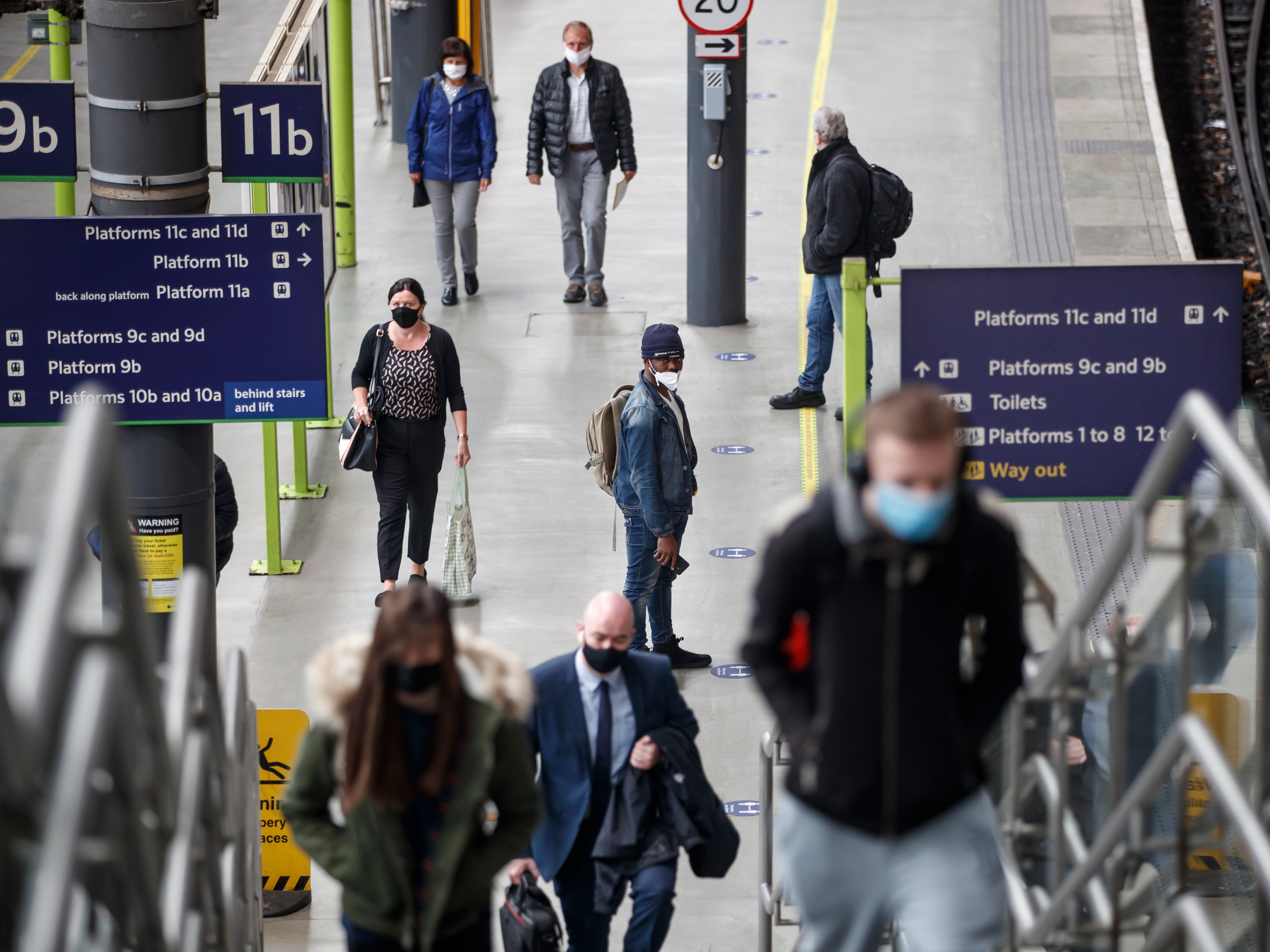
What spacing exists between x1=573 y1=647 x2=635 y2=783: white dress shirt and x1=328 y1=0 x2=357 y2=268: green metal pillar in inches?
393

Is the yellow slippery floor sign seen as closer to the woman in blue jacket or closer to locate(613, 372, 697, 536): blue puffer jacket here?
locate(613, 372, 697, 536): blue puffer jacket

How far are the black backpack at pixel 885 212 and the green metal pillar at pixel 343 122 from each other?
5251 millimetres

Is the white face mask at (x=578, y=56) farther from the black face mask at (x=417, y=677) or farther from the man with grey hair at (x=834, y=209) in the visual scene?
the black face mask at (x=417, y=677)

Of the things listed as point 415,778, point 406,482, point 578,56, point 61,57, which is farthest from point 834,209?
point 415,778

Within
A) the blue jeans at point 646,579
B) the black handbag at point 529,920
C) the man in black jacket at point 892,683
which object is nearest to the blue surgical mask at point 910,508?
the man in black jacket at point 892,683

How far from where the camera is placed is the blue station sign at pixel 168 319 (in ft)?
22.3

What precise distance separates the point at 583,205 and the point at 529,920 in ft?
31.6

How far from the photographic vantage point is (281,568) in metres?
11.1

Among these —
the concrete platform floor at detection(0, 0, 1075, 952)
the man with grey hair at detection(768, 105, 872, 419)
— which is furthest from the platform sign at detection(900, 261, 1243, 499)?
the man with grey hair at detection(768, 105, 872, 419)

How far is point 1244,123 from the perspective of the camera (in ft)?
59.4

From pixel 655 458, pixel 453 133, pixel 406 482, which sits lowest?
pixel 406 482

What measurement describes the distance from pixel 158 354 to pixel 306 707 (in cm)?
298

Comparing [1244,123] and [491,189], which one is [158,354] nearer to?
[491,189]

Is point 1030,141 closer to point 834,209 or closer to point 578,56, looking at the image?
point 578,56
